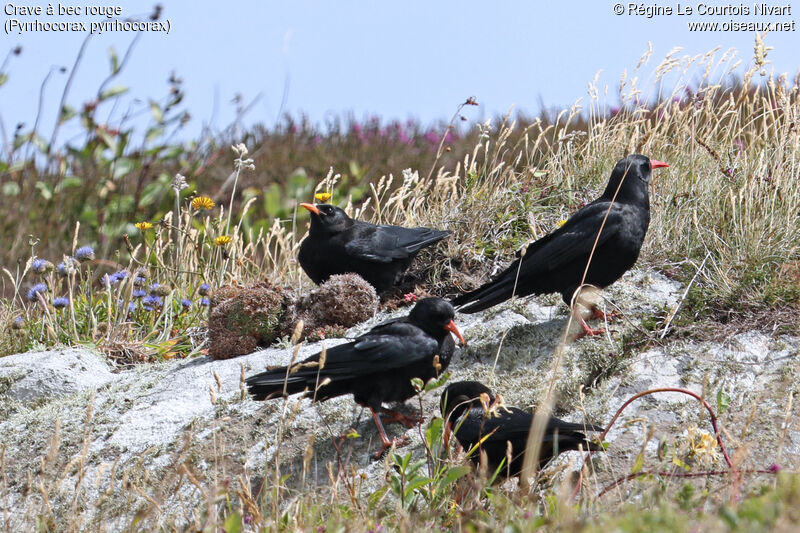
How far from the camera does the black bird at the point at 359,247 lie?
5.82m

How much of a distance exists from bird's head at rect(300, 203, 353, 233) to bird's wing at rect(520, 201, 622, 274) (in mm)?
1489

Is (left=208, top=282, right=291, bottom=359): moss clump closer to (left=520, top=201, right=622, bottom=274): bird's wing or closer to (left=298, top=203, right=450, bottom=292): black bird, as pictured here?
(left=298, top=203, right=450, bottom=292): black bird

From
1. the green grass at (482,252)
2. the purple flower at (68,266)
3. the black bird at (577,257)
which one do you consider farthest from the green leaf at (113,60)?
the black bird at (577,257)

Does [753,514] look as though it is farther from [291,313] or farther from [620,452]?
[291,313]

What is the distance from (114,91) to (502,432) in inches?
293

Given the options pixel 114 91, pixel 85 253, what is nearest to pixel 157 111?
pixel 114 91

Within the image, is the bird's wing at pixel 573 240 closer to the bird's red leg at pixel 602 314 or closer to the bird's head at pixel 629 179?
the bird's head at pixel 629 179

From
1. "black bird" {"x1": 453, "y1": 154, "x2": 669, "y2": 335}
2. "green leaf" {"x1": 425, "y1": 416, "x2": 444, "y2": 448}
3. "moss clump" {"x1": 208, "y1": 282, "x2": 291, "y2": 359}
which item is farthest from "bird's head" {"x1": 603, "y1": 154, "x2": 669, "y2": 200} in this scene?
"green leaf" {"x1": 425, "y1": 416, "x2": 444, "y2": 448}

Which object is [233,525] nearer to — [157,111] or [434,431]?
[434,431]

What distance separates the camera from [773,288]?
5.06 metres

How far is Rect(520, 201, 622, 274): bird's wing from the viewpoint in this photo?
15.8 feet

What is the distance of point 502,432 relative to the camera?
366cm

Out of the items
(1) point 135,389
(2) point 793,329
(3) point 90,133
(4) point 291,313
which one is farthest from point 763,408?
(3) point 90,133

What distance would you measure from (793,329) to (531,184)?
258 cm
